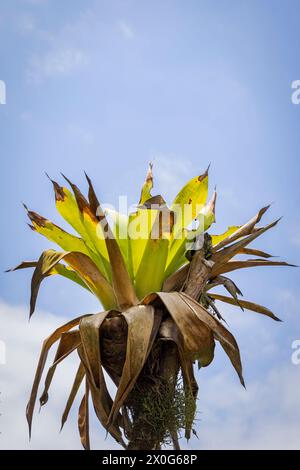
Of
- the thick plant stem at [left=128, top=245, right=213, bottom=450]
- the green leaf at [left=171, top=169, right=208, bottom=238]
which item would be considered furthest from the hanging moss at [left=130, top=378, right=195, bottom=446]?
the green leaf at [left=171, top=169, right=208, bottom=238]

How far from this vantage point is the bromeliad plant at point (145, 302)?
3.07 m

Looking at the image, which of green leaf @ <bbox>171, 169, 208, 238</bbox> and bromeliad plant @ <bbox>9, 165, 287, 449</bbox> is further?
green leaf @ <bbox>171, 169, 208, 238</bbox>

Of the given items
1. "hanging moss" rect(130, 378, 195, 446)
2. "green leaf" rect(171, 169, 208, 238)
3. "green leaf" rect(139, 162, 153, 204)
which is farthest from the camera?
"green leaf" rect(139, 162, 153, 204)

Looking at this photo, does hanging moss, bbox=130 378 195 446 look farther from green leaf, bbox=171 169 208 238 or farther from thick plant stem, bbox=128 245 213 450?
green leaf, bbox=171 169 208 238

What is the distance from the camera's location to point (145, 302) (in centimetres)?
327

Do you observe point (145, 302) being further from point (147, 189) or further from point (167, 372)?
point (147, 189)

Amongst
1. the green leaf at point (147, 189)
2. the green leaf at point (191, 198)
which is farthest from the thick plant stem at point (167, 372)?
the green leaf at point (147, 189)

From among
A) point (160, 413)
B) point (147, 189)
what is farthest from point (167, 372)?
point (147, 189)

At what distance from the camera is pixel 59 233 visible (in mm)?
3627

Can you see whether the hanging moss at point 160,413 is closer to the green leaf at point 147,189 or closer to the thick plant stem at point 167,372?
the thick plant stem at point 167,372

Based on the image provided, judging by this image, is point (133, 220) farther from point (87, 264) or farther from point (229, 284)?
point (229, 284)

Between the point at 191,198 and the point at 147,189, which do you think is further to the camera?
the point at 147,189

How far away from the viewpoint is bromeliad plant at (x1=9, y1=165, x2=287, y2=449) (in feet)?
10.1
